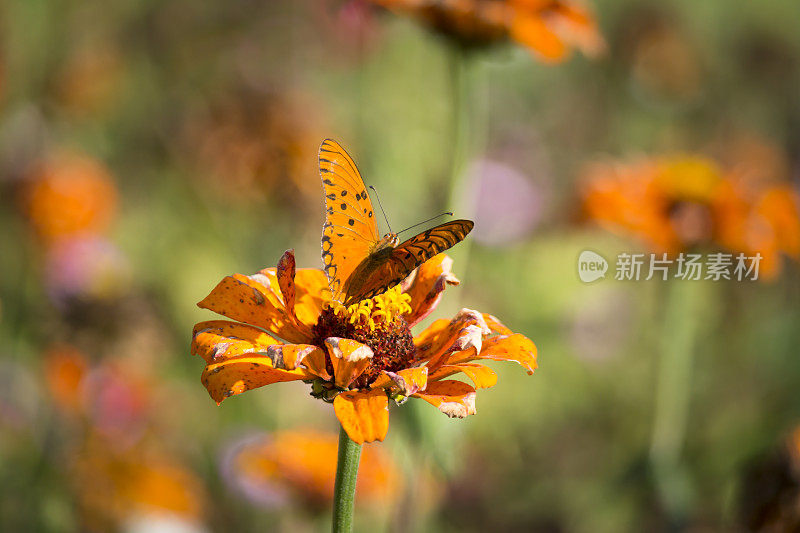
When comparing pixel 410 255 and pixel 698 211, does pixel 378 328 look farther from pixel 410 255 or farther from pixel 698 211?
pixel 698 211

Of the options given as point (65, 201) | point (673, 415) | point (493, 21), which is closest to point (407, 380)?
point (493, 21)

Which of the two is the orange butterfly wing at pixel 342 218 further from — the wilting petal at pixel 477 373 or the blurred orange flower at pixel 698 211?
the blurred orange flower at pixel 698 211

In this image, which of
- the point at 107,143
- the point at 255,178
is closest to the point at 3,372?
the point at 255,178

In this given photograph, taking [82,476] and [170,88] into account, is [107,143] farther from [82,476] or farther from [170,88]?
[82,476]

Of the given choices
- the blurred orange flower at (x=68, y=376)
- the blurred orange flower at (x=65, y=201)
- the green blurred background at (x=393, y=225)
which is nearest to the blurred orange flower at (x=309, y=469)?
the green blurred background at (x=393, y=225)

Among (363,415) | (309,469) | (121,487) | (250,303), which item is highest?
(250,303)

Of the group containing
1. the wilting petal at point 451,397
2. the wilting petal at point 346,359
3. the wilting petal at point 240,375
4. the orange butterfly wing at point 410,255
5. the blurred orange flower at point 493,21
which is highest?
the blurred orange flower at point 493,21
